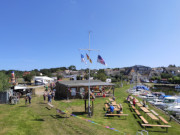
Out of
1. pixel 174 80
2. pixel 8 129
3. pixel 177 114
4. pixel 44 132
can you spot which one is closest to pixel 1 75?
pixel 8 129

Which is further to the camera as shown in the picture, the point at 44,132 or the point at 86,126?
the point at 86,126

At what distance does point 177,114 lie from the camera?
58.5 ft

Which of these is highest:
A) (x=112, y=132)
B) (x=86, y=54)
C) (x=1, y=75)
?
(x=86, y=54)

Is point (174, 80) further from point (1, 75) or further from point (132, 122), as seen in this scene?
point (1, 75)

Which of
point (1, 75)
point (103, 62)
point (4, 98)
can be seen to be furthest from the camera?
point (1, 75)

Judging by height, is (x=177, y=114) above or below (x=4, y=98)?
below

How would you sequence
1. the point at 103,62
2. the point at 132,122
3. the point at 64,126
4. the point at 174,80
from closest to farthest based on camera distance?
1. the point at 64,126
2. the point at 132,122
3. the point at 103,62
4. the point at 174,80

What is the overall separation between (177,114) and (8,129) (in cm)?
1901

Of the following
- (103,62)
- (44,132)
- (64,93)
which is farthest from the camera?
(64,93)

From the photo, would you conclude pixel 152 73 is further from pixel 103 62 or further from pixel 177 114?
pixel 103 62

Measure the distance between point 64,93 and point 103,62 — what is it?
12246 millimetres

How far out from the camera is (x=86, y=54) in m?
14.2

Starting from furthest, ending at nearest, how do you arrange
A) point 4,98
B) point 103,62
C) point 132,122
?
point 4,98
point 103,62
point 132,122

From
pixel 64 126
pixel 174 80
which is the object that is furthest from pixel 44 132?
pixel 174 80
